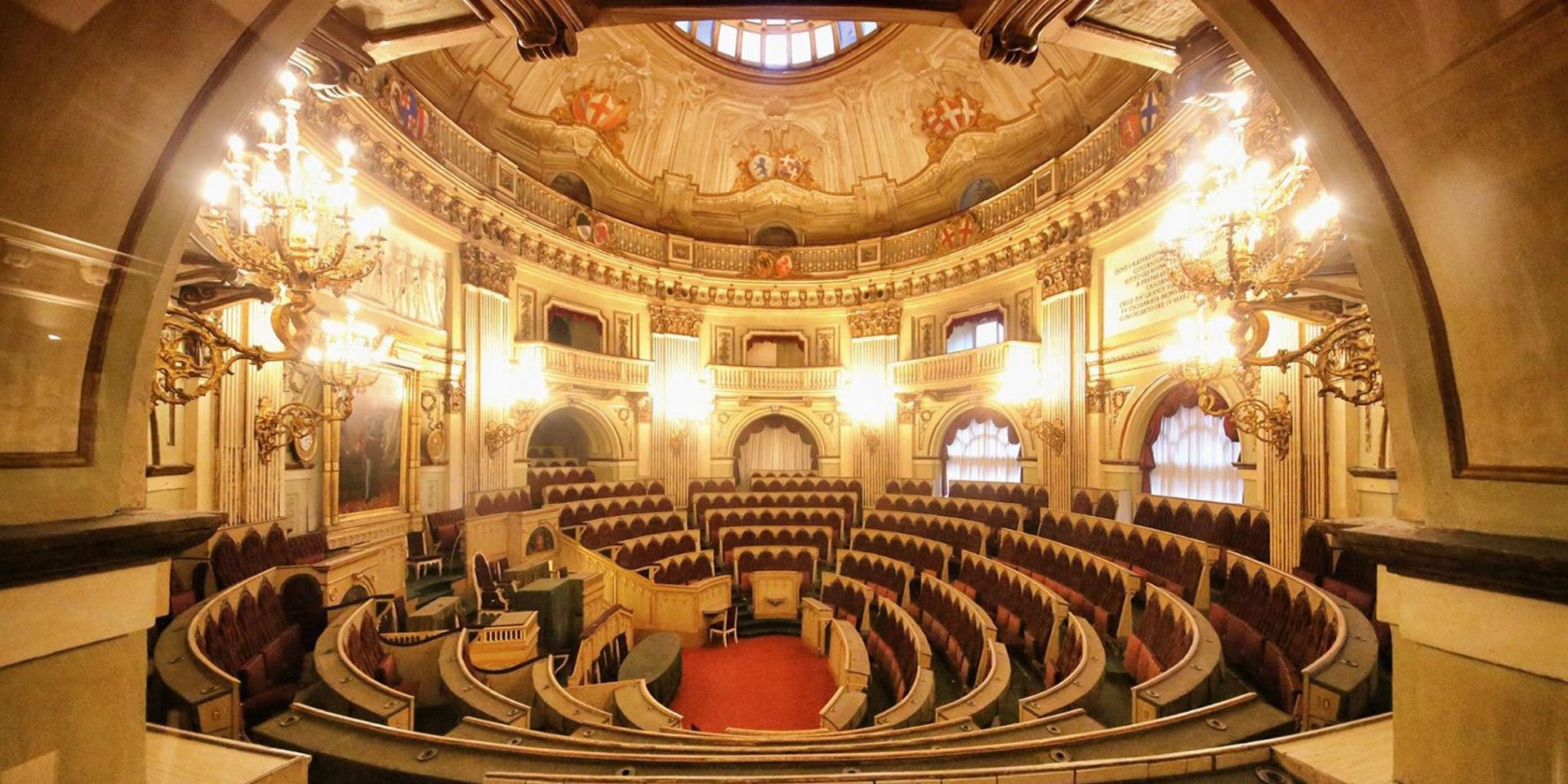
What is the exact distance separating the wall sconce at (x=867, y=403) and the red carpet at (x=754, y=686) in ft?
23.7

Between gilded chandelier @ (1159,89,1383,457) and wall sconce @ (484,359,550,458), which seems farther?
wall sconce @ (484,359,550,458)

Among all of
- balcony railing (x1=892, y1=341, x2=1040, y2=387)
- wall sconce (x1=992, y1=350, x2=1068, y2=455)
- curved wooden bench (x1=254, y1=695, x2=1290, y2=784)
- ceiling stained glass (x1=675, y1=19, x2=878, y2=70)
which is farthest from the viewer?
ceiling stained glass (x1=675, y1=19, x2=878, y2=70)

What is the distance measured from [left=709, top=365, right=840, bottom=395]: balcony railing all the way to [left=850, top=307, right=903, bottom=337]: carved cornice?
1.25 meters

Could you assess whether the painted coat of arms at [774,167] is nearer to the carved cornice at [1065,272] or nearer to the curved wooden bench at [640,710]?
the carved cornice at [1065,272]

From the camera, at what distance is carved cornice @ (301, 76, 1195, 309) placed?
28.9 ft

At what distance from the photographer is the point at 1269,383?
684 cm

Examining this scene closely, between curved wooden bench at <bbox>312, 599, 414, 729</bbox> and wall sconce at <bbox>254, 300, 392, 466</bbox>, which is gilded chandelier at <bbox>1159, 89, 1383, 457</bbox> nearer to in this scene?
curved wooden bench at <bbox>312, 599, 414, 729</bbox>

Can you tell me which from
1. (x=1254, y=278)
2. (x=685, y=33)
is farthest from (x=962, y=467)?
(x=685, y=33)

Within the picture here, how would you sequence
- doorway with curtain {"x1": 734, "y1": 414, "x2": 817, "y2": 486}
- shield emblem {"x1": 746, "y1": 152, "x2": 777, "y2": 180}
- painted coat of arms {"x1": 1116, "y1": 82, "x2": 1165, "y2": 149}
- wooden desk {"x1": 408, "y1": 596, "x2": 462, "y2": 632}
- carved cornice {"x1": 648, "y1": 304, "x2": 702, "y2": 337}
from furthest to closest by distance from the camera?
doorway with curtain {"x1": 734, "y1": 414, "x2": 817, "y2": 486}
shield emblem {"x1": 746, "y1": 152, "x2": 777, "y2": 180}
carved cornice {"x1": 648, "y1": 304, "x2": 702, "y2": 337}
painted coat of arms {"x1": 1116, "y1": 82, "x2": 1165, "y2": 149}
wooden desk {"x1": 408, "y1": 596, "x2": 462, "y2": 632}

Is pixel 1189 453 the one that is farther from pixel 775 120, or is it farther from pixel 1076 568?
pixel 775 120

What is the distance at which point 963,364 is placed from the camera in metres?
13.2

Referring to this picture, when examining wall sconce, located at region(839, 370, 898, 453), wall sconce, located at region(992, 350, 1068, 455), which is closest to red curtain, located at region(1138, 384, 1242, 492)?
wall sconce, located at region(992, 350, 1068, 455)

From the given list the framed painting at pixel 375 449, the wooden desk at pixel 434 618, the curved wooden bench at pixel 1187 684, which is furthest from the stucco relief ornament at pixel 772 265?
the curved wooden bench at pixel 1187 684

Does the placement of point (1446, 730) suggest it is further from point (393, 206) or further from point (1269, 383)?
point (393, 206)
